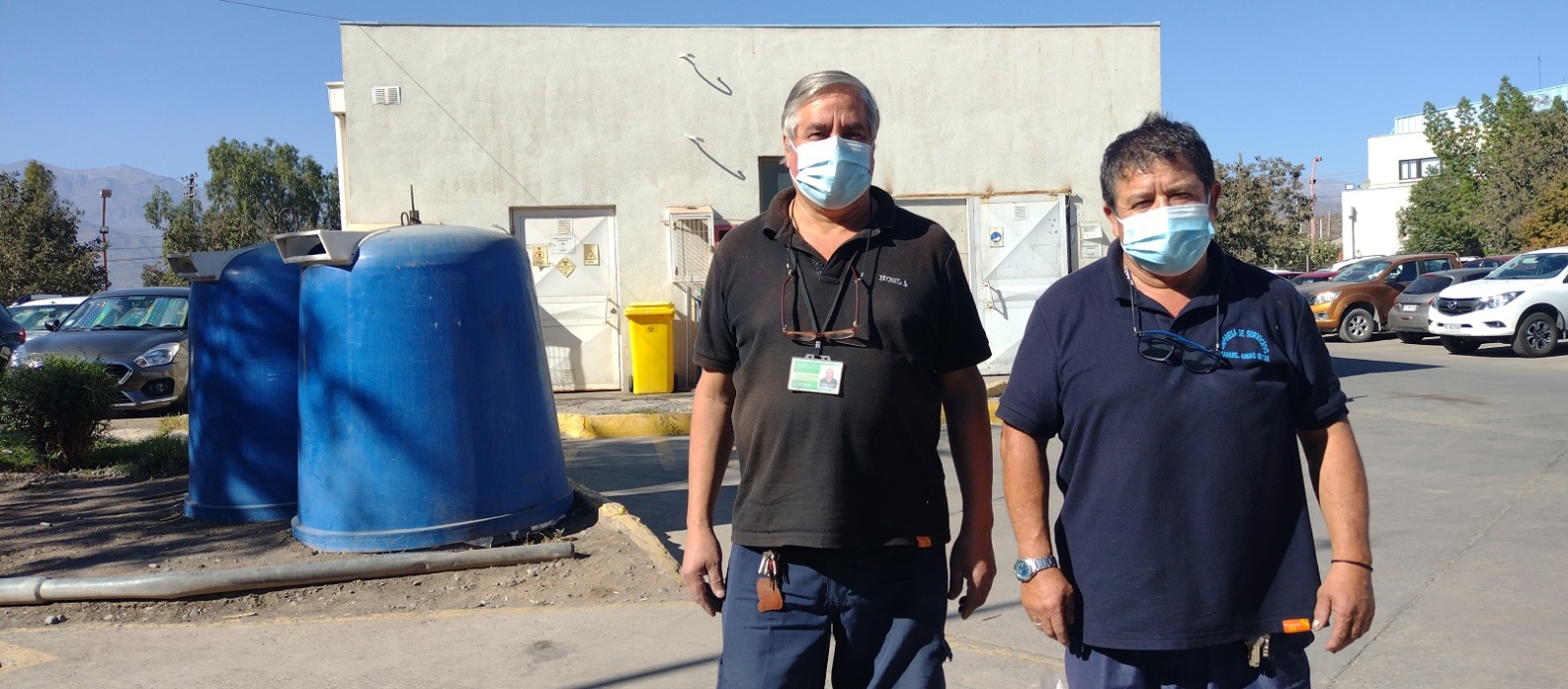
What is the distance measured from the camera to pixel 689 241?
13711mm

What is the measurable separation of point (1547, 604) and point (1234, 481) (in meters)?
3.59

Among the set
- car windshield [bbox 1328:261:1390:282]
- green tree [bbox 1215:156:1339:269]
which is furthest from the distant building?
car windshield [bbox 1328:261:1390:282]

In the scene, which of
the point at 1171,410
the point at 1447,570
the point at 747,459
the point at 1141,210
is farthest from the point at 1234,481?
the point at 1447,570

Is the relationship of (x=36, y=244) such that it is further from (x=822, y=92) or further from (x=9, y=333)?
(x=822, y=92)

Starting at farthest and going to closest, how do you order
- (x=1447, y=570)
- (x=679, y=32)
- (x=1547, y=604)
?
1. (x=679, y=32)
2. (x=1447, y=570)
3. (x=1547, y=604)

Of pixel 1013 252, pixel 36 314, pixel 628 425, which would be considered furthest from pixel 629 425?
pixel 36 314

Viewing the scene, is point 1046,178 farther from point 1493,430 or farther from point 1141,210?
point 1141,210

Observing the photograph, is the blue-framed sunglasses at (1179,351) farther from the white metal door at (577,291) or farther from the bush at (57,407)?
the white metal door at (577,291)

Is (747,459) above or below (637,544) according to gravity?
above

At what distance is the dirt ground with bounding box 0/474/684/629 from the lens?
5133 mm

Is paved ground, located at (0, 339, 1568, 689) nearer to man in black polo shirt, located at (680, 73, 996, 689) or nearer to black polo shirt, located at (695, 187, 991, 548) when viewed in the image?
man in black polo shirt, located at (680, 73, 996, 689)

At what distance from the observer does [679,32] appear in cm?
1375

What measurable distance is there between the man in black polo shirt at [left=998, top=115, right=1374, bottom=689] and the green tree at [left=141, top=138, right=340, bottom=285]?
60.5m

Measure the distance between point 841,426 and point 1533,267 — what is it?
64.3 ft
